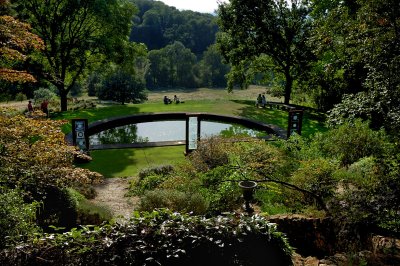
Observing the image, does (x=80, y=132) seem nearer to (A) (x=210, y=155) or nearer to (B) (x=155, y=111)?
(A) (x=210, y=155)

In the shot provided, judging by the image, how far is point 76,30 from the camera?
1035 inches

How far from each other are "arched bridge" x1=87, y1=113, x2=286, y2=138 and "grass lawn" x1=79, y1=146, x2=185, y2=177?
3553 millimetres

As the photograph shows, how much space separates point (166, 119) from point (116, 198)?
1222 centimetres

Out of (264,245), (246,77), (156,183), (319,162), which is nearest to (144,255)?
(264,245)

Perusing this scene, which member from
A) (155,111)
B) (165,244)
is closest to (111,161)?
(155,111)

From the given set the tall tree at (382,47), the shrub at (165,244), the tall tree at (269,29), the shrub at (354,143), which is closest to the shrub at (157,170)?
the shrub at (354,143)

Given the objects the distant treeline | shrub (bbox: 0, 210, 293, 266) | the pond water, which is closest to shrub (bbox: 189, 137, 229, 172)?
the pond water

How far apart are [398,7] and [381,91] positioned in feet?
5.60

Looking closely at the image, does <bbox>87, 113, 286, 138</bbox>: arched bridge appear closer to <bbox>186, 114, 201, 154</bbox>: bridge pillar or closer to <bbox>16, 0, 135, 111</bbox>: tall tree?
<bbox>186, 114, 201, 154</bbox>: bridge pillar

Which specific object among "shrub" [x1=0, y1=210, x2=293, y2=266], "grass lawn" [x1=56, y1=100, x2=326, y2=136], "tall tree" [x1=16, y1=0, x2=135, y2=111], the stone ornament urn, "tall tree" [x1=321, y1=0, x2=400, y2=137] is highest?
"tall tree" [x1=16, y1=0, x2=135, y2=111]

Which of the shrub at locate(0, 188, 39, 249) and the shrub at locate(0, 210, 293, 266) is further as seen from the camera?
the shrub at locate(0, 188, 39, 249)

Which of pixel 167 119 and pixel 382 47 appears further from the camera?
pixel 167 119

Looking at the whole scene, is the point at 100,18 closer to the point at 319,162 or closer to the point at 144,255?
the point at 319,162

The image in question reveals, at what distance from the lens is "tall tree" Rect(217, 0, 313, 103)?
78.9ft
